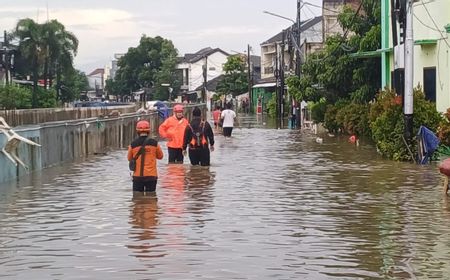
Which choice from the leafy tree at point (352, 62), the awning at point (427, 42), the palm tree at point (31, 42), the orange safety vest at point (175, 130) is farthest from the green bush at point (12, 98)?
the orange safety vest at point (175, 130)

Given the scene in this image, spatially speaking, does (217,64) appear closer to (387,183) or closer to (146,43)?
(146,43)

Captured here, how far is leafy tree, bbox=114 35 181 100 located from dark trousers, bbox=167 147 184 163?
92.8m

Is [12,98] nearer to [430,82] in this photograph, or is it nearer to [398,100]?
[430,82]

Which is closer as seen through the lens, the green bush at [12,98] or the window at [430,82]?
the window at [430,82]

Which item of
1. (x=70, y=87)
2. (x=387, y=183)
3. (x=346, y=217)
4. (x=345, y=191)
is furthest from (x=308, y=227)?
(x=70, y=87)

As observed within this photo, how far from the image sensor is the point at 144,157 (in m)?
14.9

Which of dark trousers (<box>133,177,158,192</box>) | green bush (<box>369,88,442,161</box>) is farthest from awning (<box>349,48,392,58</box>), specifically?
dark trousers (<box>133,177,158,192</box>)

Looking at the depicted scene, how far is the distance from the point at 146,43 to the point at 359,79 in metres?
83.2

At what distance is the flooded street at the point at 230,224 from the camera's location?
9.12 meters

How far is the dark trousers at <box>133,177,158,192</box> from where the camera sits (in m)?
15.1

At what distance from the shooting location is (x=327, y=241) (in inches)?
418

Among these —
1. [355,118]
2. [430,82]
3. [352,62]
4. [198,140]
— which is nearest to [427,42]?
[430,82]

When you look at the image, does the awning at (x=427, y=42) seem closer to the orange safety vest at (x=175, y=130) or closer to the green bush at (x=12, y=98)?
the orange safety vest at (x=175, y=130)

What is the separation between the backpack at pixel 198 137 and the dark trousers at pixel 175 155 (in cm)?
52
